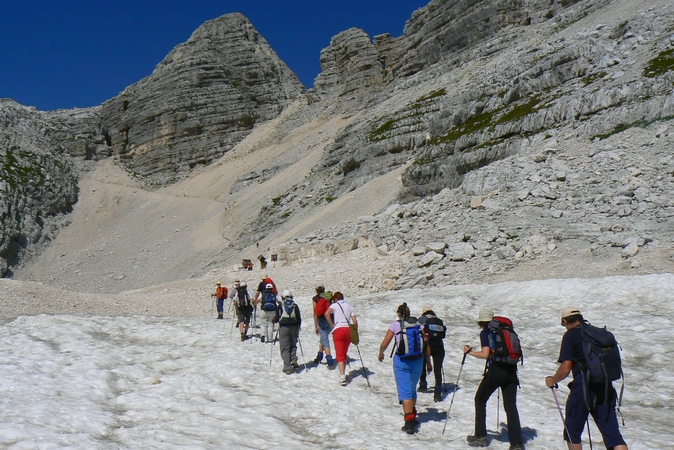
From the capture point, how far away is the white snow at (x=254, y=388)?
7.86m

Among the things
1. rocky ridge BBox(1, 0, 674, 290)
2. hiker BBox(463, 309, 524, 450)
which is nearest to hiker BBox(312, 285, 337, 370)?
hiker BBox(463, 309, 524, 450)

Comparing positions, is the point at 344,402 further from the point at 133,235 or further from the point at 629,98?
the point at 133,235

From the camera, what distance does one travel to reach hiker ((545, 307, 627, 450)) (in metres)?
6.40

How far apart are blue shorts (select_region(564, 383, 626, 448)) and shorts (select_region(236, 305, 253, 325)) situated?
9.55 metres

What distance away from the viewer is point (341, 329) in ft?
34.6

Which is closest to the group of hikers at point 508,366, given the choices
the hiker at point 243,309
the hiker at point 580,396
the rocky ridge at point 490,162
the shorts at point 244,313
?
the hiker at point 580,396

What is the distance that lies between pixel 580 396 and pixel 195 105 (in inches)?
4071

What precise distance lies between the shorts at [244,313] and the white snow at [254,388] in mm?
716

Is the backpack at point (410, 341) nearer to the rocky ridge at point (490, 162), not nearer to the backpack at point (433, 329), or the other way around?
the backpack at point (433, 329)

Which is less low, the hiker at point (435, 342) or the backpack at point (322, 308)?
the backpack at point (322, 308)

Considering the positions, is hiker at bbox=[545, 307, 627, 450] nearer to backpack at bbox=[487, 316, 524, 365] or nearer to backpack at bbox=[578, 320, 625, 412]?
backpack at bbox=[578, 320, 625, 412]

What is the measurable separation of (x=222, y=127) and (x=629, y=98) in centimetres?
8081

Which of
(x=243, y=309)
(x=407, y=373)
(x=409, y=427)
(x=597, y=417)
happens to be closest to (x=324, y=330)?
(x=407, y=373)

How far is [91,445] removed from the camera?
7.23 meters
